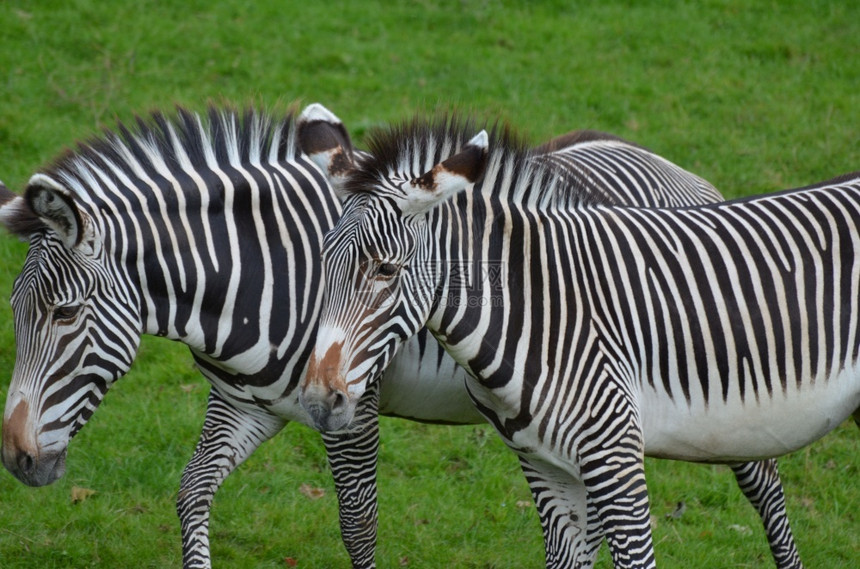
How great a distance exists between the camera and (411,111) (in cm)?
1091

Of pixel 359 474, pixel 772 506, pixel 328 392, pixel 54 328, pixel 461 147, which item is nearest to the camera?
pixel 328 392

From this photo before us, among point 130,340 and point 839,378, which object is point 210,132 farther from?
point 839,378

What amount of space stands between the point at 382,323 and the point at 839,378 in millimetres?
2252

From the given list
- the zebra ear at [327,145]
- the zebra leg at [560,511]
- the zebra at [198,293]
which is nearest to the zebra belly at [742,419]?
the zebra leg at [560,511]

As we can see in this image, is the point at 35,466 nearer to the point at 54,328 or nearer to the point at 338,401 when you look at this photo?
the point at 54,328

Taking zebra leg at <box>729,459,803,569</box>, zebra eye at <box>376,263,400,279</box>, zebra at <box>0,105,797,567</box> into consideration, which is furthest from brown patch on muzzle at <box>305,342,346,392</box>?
zebra leg at <box>729,459,803,569</box>

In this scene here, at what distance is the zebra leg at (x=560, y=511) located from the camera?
4820 millimetres

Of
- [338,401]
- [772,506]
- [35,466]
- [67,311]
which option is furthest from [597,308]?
[35,466]

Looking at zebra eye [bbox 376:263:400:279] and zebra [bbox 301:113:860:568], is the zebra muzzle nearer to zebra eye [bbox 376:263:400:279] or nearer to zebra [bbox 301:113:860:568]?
zebra [bbox 301:113:860:568]

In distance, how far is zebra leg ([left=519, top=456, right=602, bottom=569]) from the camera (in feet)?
15.8

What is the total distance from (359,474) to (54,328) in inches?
75.2

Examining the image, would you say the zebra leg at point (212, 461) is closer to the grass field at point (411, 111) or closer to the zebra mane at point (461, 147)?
the grass field at point (411, 111)

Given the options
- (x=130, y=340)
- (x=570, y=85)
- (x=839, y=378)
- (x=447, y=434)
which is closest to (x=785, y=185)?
(x=570, y=85)

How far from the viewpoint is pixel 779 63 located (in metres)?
12.5
